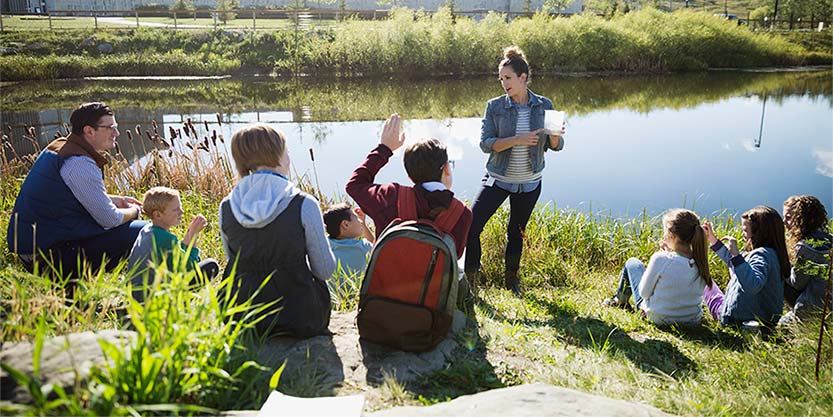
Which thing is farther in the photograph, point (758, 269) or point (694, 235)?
point (694, 235)

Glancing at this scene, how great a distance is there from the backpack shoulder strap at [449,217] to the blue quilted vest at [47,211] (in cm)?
204

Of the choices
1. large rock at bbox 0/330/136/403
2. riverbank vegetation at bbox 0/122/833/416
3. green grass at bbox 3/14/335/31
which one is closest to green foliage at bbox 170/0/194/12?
green grass at bbox 3/14/335/31

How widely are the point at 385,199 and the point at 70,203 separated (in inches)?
70.2

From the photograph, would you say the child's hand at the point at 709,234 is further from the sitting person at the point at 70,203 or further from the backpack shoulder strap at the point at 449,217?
the sitting person at the point at 70,203

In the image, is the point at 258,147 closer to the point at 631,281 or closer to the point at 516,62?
the point at 516,62

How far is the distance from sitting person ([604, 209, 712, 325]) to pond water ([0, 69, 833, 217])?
265cm

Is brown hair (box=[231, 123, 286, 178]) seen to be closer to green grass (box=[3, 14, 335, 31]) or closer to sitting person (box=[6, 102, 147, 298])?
sitting person (box=[6, 102, 147, 298])

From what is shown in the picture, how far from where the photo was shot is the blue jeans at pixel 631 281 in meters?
4.07

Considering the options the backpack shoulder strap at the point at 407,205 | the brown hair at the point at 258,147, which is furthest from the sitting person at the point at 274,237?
the backpack shoulder strap at the point at 407,205

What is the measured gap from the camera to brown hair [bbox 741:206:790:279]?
3.62 m

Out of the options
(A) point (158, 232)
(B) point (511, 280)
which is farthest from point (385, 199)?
(B) point (511, 280)

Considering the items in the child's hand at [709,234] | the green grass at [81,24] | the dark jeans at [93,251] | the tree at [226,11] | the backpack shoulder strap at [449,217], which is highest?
the tree at [226,11]

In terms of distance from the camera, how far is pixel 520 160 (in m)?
4.25

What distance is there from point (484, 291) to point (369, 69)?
16.7m
